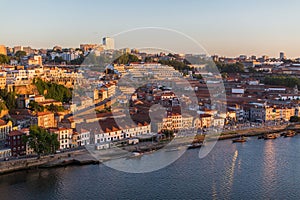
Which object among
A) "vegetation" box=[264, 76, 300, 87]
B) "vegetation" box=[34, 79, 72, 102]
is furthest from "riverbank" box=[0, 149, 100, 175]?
"vegetation" box=[264, 76, 300, 87]

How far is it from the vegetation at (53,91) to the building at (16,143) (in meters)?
2.99

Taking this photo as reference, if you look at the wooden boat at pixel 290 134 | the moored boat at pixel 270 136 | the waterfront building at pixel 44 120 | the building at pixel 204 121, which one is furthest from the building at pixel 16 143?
the wooden boat at pixel 290 134

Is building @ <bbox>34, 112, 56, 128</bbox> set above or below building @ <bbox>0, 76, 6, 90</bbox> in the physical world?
below

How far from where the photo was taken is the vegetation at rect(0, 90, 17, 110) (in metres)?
7.59

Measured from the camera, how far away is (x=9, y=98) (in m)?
7.65

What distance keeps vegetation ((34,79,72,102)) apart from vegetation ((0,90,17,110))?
91 cm

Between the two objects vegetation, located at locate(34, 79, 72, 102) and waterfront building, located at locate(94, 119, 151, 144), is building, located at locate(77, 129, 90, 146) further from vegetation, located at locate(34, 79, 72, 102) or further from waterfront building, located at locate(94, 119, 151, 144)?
vegetation, located at locate(34, 79, 72, 102)

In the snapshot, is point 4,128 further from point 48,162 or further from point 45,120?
point 48,162

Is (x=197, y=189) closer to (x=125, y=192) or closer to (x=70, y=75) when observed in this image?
(x=125, y=192)

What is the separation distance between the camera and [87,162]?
5637 mm

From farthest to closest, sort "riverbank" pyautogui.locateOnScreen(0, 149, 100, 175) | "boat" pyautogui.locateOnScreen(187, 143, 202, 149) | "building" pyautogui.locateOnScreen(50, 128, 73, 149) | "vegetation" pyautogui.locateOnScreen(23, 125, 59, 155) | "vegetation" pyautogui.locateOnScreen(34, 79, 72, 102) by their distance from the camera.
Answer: "vegetation" pyautogui.locateOnScreen(34, 79, 72, 102)
"boat" pyautogui.locateOnScreen(187, 143, 202, 149)
"building" pyautogui.locateOnScreen(50, 128, 73, 149)
"vegetation" pyautogui.locateOnScreen(23, 125, 59, 155)
"riverbank" pyautogui.locateOnScreen(0, 149, 100, 175)

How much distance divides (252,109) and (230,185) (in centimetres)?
492

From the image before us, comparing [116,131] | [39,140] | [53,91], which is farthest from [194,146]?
[53,91]

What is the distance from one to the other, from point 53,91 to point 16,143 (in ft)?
10.8
